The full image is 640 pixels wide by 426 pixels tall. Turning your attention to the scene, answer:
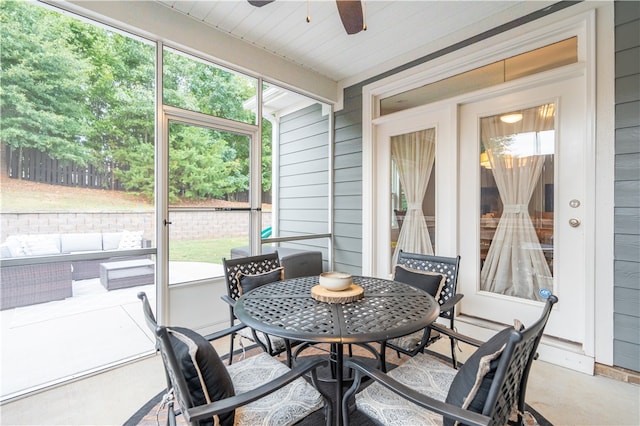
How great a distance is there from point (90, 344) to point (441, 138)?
150 inches

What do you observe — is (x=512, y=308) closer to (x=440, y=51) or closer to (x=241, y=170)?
(x=440, y=51)

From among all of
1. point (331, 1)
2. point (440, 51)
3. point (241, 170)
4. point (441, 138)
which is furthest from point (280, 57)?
point (441, 138)

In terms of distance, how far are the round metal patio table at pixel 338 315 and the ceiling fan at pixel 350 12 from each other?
1.66 m

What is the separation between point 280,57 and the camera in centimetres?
345

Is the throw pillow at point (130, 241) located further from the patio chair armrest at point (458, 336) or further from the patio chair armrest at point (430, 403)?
the patio chair armrest at point (458, 336)

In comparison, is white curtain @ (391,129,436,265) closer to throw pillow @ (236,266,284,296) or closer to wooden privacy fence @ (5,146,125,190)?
throw pillow @ (236,266,284,296)

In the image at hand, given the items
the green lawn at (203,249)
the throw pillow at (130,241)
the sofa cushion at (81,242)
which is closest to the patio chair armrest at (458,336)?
the green lawn at (203,249)

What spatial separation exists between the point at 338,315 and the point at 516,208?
2.22 metres

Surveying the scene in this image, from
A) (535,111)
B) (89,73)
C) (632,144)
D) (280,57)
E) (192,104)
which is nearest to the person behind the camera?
(632,144)

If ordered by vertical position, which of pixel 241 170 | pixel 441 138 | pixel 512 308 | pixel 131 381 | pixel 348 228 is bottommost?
pixel 131 381

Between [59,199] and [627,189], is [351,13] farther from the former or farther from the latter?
[59,199]

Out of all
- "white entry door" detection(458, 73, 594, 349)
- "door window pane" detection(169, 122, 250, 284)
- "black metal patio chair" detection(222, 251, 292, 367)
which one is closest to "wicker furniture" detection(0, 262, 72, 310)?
"door window pane" detection(169, 122, 250, 284)

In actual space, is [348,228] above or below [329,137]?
below

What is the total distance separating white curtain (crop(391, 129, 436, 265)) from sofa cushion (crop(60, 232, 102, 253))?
3.05 meters
